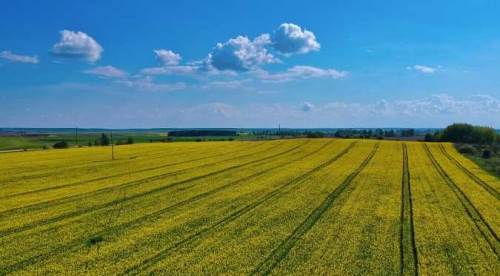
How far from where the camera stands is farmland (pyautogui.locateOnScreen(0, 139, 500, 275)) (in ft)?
36.3

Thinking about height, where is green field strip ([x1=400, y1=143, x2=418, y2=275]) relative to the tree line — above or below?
below

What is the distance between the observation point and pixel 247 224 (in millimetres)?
15172

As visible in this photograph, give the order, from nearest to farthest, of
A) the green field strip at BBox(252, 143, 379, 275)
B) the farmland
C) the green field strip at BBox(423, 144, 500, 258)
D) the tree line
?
the green field strip at BBox(252, 143, 379, 275) < the farmland < the green field strip at BBox(423, 144, 500, 258) < the tree line

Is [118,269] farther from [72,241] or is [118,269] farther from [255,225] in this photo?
[255,225]

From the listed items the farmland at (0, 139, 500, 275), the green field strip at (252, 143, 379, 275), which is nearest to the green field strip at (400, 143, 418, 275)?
the farmland at (0, 139, 500, 275)

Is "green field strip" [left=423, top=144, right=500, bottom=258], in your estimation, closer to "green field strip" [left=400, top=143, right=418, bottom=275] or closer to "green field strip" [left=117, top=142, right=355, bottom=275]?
"green field strip" [left=400, top=143, right=418, bottom=275]

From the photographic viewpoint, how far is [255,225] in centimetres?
1501

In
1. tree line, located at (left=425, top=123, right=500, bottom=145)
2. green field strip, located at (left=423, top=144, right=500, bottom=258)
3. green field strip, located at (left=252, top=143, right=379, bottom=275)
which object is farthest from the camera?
tree line, located at (left=425, top=123, right=500, bottom=145)

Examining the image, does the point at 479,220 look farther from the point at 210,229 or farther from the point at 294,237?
the point at 210,229

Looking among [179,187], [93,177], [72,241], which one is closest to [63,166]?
[93,177]

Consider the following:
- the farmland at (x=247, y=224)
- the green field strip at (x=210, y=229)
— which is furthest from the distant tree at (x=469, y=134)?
the green field strip at (x=210, y=229)

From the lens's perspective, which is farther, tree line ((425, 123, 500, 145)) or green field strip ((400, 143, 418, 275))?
tree line ((425, 123, 500, 145))

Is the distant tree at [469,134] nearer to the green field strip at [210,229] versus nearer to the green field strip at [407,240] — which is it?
the green field strip at [210,229]

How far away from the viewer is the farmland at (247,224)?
36.3ft
